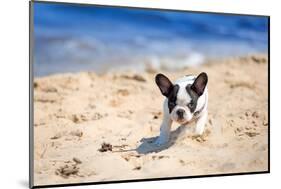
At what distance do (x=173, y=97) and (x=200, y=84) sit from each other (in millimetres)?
208

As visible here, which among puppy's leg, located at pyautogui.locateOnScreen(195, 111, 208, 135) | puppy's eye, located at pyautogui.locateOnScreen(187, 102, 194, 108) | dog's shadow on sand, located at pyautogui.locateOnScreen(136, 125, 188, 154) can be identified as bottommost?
dog's shadow on sand, located at pyautogui.locateOnScreen(136, 125, 188, 154)

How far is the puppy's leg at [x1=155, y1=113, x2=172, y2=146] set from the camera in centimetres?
305

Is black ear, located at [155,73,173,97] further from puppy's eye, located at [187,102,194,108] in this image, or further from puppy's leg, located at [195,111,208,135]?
puppy's leg, located at [195,111,208,135]

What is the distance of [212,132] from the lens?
3168 mm

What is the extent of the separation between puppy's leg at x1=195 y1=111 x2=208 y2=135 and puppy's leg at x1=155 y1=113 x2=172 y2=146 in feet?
0.61

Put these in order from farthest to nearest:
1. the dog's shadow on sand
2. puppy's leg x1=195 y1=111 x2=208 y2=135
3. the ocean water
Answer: puppy's leg x1=195 y1=111 x2=208 y2=135 < the dog's shadow on sand < the ocean water

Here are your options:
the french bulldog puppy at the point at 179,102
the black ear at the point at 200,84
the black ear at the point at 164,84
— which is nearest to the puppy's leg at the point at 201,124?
the french bulldog puppy at the point at 179,102

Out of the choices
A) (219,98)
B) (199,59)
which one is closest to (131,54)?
(199,59)

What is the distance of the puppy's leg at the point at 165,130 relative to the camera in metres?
3.05

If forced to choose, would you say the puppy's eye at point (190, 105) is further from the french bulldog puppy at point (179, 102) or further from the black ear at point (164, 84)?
the black ear at point (164, 84)

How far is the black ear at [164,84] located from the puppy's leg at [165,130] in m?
0.14

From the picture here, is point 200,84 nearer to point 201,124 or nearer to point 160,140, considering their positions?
point 201,124

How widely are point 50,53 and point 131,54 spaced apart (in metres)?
0.50

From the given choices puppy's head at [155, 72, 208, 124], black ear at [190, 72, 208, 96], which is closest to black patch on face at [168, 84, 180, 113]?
puppy's head at [155, 72, 208, 124]
